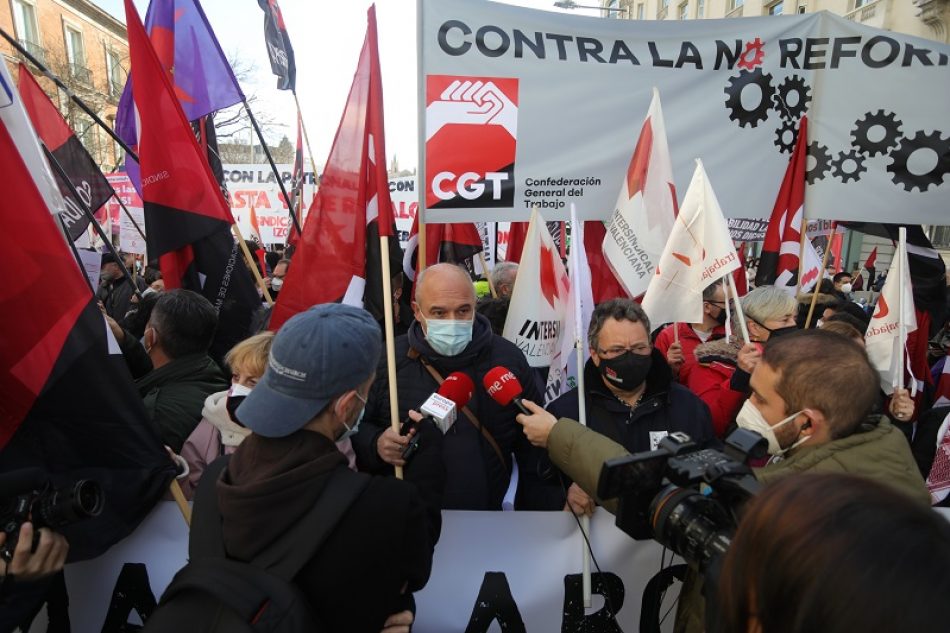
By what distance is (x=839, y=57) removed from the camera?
3982mm

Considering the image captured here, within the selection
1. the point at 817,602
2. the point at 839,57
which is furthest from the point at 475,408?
the point at 839,57

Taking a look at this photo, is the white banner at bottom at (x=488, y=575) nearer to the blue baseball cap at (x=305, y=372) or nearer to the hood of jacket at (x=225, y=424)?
the hood of jacket at (x=225, y=424)

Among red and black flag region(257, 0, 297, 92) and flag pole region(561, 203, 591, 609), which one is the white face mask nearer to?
flag pole region(561, 203, 591, 609)

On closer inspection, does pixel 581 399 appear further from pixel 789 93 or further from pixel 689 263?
pixel 789 93

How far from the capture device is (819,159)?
4.09 m

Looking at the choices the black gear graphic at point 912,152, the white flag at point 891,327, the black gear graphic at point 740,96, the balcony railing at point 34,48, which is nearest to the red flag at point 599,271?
the black gear graphic at point 740,96

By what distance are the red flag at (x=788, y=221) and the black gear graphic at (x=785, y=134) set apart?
0.14 ft

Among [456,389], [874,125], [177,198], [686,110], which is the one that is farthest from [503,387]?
[874,125]

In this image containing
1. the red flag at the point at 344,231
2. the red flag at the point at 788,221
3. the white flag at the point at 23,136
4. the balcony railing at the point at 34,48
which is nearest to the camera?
the white flag at the point at 23,136

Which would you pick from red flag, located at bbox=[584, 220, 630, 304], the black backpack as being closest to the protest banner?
red flag, located at bbox=[584, 220, 630, 304]

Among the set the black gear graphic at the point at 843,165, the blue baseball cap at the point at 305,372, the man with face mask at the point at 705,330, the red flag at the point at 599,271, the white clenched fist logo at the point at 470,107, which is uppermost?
the white clenched fist logo at the point at 470,107

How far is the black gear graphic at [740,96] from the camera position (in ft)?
13.1

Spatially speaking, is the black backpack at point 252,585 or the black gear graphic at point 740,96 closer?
the black backpack at point 252,585

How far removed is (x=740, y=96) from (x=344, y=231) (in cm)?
299
